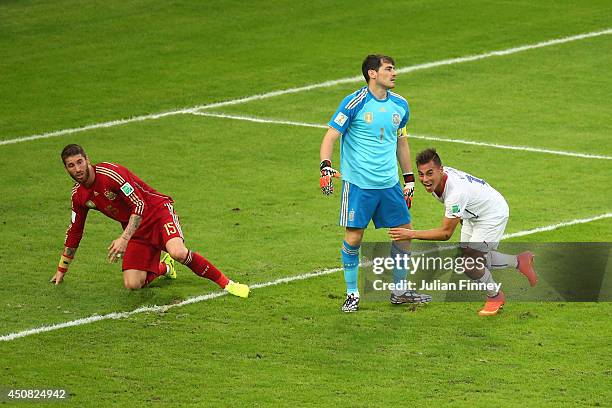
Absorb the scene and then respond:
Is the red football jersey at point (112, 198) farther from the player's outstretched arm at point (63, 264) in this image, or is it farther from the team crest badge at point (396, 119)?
the team crest badge at point (396, 119)

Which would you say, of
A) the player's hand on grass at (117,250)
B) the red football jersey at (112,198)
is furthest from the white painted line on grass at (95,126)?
the player's hand on grass at (117,250)

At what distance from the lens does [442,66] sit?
2477cm

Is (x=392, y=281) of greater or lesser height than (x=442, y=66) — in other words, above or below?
below

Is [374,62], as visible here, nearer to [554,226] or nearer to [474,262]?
[474,262]

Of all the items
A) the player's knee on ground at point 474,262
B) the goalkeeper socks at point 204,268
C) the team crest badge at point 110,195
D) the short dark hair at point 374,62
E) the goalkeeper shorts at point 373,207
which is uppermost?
the short dark hair at point 374,62

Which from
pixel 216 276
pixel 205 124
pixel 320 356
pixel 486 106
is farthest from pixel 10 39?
pixel 320 356

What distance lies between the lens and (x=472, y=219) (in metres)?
12.8

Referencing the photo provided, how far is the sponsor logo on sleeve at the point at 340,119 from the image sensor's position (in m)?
12.6

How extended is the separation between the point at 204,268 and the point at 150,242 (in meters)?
0.90

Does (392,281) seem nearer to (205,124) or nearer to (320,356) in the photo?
(320,356)

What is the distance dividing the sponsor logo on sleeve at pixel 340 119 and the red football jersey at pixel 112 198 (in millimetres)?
2272

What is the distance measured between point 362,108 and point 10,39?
54.1ft

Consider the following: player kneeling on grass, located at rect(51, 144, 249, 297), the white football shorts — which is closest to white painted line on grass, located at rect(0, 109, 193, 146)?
player kneeling on grass, located at rect(51, 144, 249, 297)

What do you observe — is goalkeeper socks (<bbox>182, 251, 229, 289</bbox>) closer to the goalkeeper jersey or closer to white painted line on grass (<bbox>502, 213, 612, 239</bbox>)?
the goalkeeper jersey
